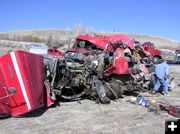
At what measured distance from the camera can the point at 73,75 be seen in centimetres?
998

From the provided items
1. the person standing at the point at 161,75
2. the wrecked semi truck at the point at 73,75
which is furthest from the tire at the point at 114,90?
the person standing at the point at 161,75

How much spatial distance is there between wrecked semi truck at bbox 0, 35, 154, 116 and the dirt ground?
0.31m

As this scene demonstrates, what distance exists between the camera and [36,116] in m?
8.01

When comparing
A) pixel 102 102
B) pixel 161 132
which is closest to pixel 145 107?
pixel 102 102

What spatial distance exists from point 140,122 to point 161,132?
2.88ft

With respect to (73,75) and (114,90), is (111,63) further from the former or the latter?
(73,75)

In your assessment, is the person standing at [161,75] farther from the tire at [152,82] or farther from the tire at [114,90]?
the tire at [114,90]

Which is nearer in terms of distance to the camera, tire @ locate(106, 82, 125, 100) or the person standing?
tire @ locate(106, 82, 125, 100)

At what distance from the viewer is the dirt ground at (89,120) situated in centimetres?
697

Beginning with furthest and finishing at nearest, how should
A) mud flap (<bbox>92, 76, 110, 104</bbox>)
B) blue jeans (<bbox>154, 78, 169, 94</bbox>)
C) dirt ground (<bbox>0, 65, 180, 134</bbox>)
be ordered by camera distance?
1. blue jeans (<bbox>154, 78, 169, 94</bbox>)
2. mud flap (<bbox>92, 76, 110, 104</bbox>)
3. dirt ground (<bbox>0, 65, 180, 134</bbox>)

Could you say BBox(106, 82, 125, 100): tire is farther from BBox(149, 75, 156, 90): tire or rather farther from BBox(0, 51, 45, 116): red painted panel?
BBox(0, 51, 45, 116): red painted panel

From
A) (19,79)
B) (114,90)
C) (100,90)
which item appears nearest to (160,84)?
(114,90)

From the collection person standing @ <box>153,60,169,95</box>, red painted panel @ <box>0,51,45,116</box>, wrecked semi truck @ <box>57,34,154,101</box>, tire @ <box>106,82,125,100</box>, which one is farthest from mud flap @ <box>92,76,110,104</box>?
person standing @ <box>153,60,169,95</box>

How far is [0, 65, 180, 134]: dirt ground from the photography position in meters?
6.97
